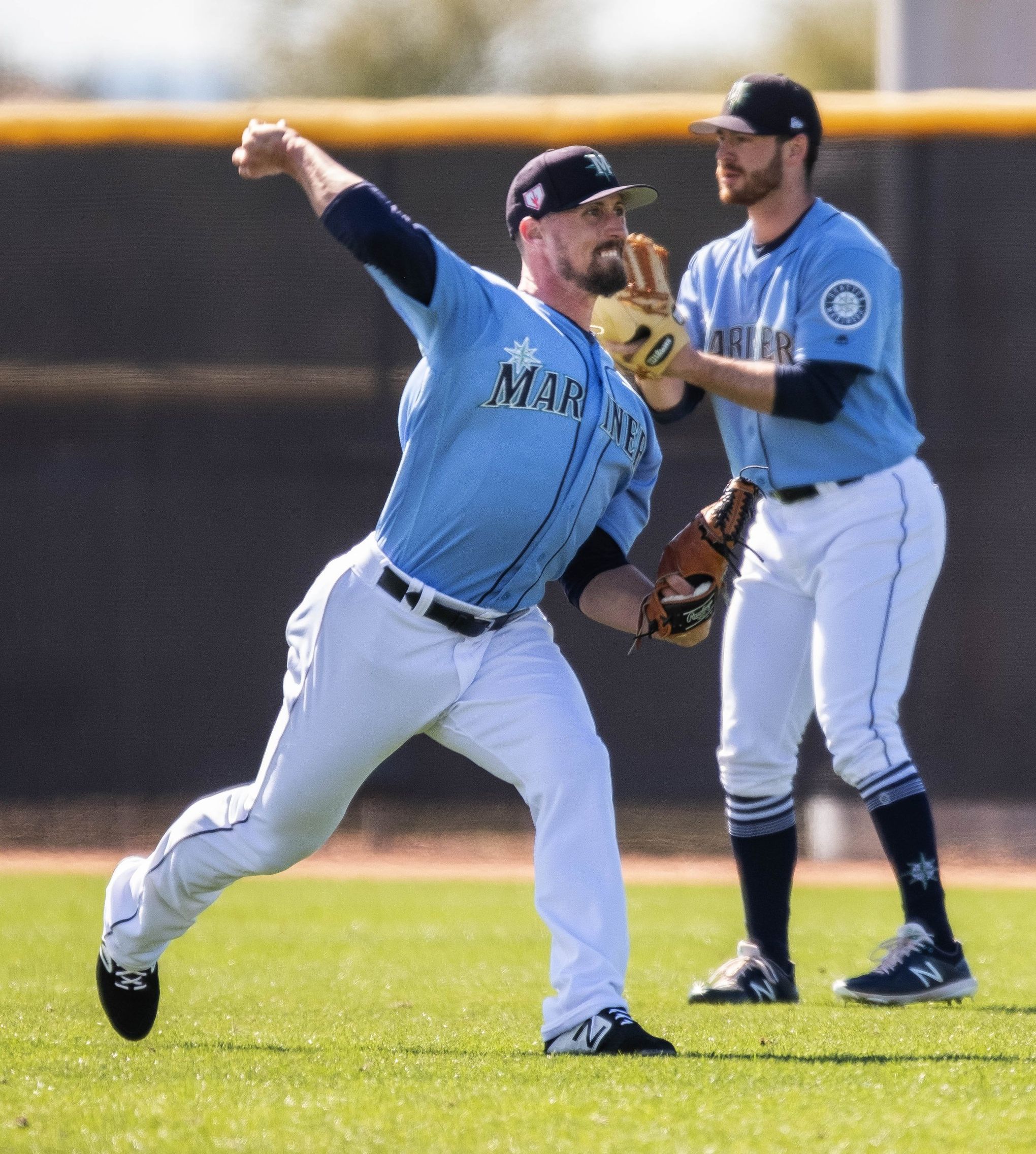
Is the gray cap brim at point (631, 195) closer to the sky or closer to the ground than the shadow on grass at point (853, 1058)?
closer to the sky

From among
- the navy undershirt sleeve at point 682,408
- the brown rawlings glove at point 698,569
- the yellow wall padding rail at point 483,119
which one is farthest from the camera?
the yellow wall padding rail at point 483,119

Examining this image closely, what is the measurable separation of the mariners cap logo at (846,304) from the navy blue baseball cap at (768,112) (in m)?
0.40

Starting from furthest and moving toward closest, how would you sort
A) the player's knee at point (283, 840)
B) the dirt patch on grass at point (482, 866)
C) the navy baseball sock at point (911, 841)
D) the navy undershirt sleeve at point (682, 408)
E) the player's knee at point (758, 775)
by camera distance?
the dirt patch on grass at point (482, 866), the navy undershirt sleeve at point (682, 408), the player's knee at point (758, 775), the navy baseball sock at point (911, 841), the player's knee at point (283, 840)

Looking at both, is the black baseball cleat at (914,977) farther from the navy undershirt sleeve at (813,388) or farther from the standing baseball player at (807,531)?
the navy undershirt sleeve at (813,388)

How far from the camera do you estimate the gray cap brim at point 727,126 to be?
152 inches

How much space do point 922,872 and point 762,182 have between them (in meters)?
1.63

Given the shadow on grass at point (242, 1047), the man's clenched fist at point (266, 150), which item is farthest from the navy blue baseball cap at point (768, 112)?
the shadow on grass at point (242, 1047)

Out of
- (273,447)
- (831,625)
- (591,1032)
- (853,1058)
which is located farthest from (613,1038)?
(273,447)

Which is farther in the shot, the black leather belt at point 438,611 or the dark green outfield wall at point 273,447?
the dark green outfield wall at point 273,447

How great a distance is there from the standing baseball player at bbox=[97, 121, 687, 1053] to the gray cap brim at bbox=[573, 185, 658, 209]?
10 mm

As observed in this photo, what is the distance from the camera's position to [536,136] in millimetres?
7000

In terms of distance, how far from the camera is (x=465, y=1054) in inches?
114

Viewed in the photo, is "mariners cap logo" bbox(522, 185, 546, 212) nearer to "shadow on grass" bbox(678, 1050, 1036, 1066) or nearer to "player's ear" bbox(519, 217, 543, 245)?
"player's ear" bbox(519, 217, 543, 245)

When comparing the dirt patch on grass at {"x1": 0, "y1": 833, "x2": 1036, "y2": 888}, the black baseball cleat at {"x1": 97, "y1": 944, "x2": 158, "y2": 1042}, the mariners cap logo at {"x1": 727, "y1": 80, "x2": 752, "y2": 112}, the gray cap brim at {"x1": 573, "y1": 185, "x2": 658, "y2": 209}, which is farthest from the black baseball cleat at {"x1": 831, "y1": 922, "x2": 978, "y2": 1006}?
the dirt patch on grass at {"x1": 0, "y1": 833, "x2": 1036, "y2": 888}
